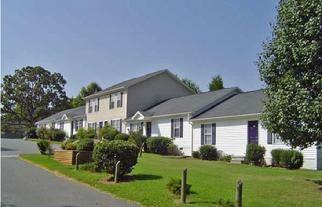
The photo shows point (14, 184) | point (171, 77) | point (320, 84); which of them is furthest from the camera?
point (171, 77)

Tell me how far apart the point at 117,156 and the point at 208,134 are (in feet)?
52.4

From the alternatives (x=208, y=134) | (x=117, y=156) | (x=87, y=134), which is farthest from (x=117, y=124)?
(x=117, y=156)

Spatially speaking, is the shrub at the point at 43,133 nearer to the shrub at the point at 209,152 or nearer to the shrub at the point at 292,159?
the shrub at the point at 209,152

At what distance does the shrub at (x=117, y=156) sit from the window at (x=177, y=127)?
18.2 meters

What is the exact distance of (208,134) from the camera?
108 feet

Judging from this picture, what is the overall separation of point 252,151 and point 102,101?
88.4 ft

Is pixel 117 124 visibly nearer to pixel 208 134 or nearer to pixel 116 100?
pixel 116 100

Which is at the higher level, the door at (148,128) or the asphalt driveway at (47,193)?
the door at (148,128)

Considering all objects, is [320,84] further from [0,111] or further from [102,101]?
[0,111]

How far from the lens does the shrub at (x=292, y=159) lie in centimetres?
2469

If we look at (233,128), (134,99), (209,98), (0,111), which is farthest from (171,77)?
(0,111)

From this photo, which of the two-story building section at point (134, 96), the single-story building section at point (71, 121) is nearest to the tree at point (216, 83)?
the two-story building section at point (134, 96)

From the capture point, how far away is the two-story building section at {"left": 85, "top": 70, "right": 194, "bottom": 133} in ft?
150

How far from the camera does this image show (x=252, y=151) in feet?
89.6
